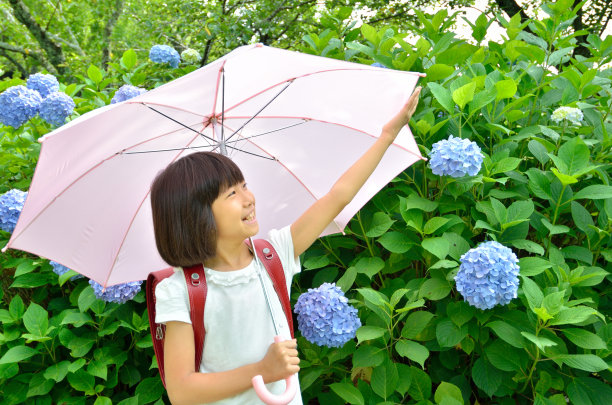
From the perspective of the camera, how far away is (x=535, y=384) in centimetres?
219

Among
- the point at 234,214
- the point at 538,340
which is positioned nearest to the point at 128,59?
the point at 234,214

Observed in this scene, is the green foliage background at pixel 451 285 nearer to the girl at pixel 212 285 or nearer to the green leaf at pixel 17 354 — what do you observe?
the green leaf at pixel 17 354

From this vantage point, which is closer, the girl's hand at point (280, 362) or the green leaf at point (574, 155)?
the girl's hand at point (280, 362)

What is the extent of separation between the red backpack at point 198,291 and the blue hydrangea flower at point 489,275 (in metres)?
0.57

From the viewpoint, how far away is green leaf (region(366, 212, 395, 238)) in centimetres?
230

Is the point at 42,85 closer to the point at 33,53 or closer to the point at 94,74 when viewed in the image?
the point at 94,74

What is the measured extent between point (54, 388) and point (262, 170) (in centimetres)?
132

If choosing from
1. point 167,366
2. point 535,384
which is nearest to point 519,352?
point 535,384

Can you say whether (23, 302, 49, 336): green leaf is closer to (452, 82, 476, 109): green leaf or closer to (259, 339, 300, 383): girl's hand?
(259, 339, 300, 383): girl's hand

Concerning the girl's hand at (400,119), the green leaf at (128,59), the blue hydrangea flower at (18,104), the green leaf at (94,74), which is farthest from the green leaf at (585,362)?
the green leaf at (128,59)

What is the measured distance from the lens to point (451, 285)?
218 cm

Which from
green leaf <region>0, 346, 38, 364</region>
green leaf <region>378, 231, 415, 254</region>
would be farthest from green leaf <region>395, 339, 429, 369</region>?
green leaf <region>0, 346, 38, 364</region>

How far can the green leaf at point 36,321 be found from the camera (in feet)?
8.14

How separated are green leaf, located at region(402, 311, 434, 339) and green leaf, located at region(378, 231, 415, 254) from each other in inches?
9.2
